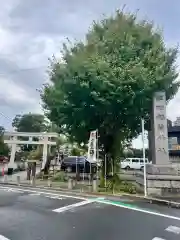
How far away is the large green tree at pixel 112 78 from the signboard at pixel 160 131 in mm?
623

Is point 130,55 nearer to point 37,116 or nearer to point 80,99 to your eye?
point 80,99

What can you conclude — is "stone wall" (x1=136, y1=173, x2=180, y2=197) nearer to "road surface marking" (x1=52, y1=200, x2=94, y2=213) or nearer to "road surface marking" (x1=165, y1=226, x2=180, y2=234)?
"road surface marking" (x1=52, y1=200, x2=94, y2=213)

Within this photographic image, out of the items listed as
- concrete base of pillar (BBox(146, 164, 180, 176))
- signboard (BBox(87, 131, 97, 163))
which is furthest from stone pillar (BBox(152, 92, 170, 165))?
signboard (BBox(87, 131, 97, 163))

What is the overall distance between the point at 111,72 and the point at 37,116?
66.8 meters

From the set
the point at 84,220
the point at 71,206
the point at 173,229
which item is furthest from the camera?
the point at 71,206

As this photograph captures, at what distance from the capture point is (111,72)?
1648 centimetres

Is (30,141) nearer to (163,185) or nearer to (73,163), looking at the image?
(73,163)

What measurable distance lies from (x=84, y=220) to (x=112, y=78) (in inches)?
359

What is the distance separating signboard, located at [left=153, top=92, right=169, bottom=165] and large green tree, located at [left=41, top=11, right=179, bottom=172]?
62 cm

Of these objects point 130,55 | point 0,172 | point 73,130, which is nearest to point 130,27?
point 130,55

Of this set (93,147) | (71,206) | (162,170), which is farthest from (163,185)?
(71,206)

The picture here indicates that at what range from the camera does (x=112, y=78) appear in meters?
16.4

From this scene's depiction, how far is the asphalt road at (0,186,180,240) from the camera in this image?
726 cm

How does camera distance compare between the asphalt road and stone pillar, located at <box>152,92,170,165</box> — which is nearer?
the asphalt road
